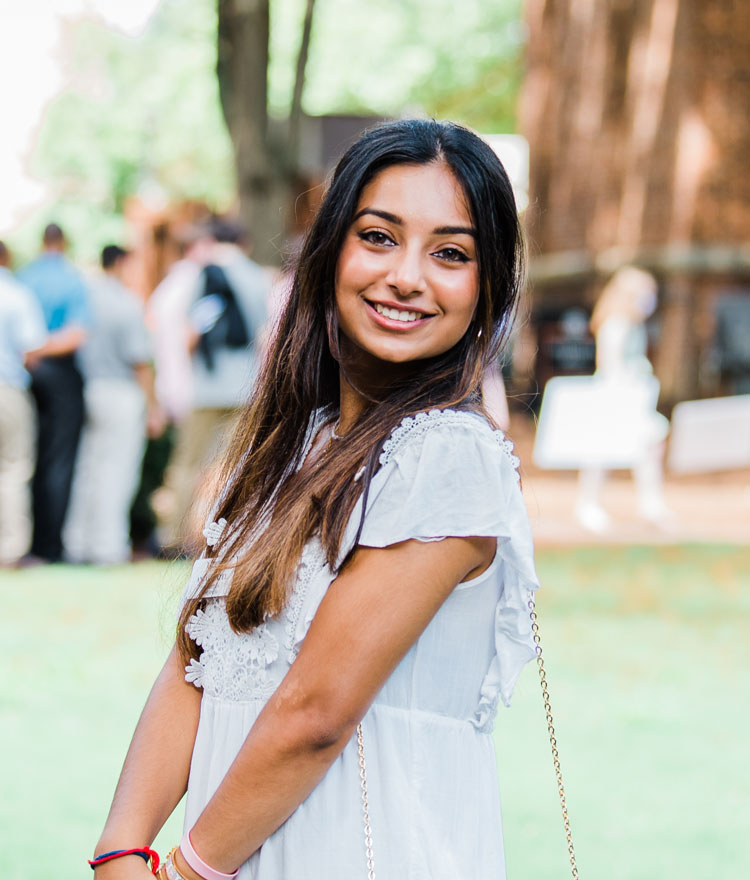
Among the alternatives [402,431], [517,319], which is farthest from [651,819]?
[402,431]

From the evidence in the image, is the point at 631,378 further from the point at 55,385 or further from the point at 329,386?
the point at 329,386

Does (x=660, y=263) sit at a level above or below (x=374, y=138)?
above

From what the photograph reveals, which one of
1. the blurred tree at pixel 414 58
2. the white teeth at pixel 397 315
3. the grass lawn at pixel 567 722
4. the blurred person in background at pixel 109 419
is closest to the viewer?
the white teeth at pixel 397 315

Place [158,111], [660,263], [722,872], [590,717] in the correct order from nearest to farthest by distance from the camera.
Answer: [722,872], [590,717], [660,263], [158,111]

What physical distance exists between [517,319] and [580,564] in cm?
724

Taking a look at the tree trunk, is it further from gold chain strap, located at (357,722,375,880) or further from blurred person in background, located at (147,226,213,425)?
gold chain strap, located at (357,722,375,880)

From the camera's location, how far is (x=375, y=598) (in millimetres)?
1693

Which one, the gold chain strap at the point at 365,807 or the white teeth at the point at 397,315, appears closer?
the gold chain strap at the point at 365,807

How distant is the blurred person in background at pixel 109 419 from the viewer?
8961 mm

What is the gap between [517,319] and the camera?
2.22m

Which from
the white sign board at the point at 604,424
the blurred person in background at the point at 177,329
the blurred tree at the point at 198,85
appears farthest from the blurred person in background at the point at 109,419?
the blurred tree at the point at 198,85

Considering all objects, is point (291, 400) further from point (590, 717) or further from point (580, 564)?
point (580, 564)

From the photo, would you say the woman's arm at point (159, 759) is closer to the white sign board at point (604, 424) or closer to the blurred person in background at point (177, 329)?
the blurred person in background at point (177, 329)

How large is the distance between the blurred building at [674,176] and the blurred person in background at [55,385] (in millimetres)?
9628
